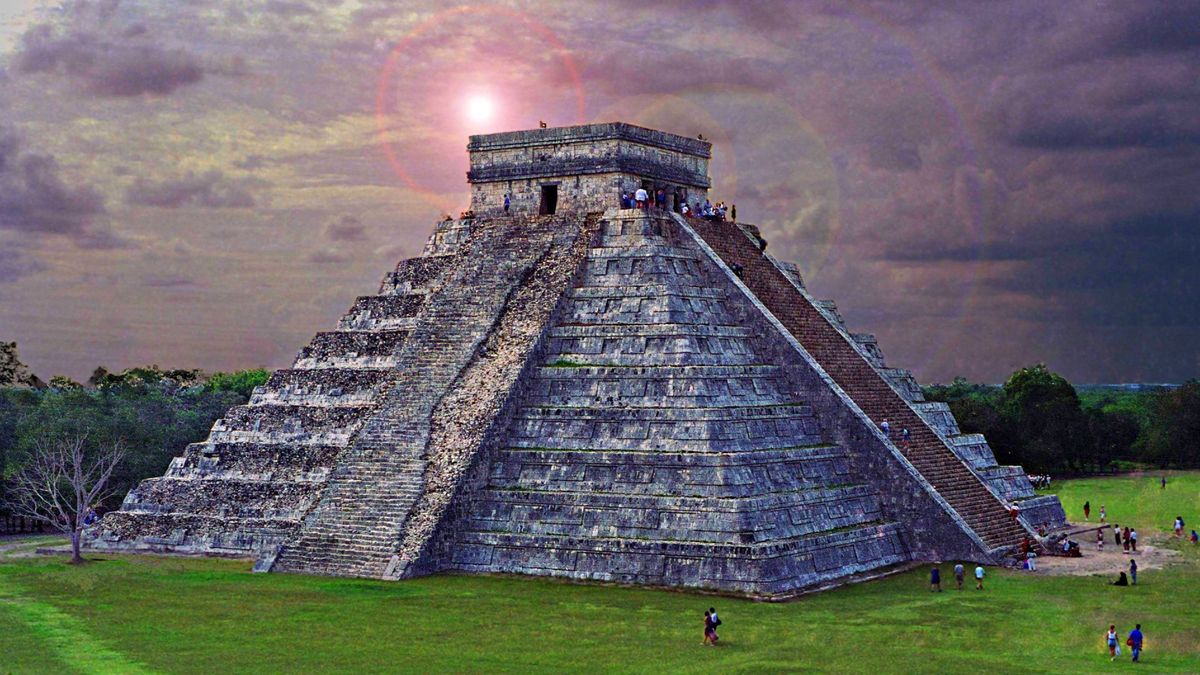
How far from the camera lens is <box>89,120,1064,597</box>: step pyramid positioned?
39.0 m

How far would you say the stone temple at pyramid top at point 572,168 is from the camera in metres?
48.8

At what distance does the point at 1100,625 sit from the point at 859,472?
413 inches

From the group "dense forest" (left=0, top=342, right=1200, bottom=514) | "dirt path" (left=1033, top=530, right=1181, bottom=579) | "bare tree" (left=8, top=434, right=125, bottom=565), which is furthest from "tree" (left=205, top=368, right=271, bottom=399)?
"dirt path" (left=1033, top=530, right=1181, bottom=579)

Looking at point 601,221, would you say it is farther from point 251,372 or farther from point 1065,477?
point 251,372

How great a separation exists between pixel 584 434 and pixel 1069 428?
2096 inches

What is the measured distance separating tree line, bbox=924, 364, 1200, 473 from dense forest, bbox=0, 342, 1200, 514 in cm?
7

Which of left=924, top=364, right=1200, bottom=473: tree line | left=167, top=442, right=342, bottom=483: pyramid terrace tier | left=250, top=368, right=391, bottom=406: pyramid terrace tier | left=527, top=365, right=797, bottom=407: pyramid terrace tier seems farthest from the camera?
left=924, top=364, right=1200, bottom=473: tree line

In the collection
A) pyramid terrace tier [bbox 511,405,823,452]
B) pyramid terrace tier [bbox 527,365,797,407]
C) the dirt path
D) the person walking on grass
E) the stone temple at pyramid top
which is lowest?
the person walking on grass

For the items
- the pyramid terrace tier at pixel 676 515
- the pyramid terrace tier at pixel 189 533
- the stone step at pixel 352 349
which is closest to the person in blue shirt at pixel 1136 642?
the pyramid terrace tier at pixel 676 515

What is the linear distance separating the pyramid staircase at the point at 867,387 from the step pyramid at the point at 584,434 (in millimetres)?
120

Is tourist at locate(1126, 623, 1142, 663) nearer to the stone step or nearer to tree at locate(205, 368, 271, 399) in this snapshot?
the stone step

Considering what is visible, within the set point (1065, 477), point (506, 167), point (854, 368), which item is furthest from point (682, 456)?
point (1065, 477)

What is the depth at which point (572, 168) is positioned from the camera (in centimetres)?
4934

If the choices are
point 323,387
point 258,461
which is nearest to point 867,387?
point 323,387
